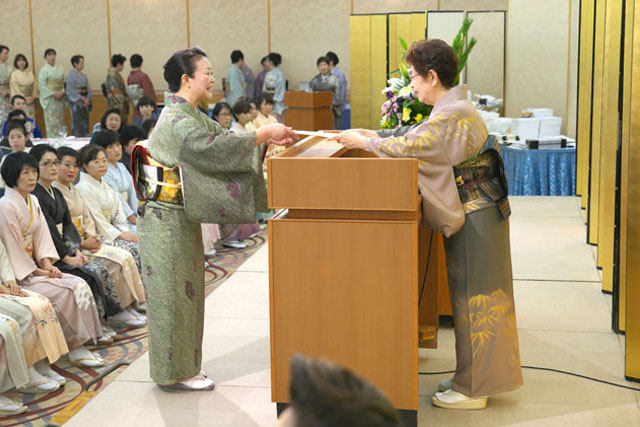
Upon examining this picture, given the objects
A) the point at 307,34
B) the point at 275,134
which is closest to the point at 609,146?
the point at 275,134

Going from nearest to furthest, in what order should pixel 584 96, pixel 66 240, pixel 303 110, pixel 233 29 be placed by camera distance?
pixel 66 240 < pixel 584 96 < pixel 303 110 < pixel 233 29

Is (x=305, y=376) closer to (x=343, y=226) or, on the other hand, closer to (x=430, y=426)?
(x=343, y=226)

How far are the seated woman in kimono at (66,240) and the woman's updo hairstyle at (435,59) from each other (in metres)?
2.16

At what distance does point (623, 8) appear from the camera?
3.47 m

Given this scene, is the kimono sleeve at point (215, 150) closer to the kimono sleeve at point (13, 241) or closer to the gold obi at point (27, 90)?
the kimono sleeve at point (13, 241)

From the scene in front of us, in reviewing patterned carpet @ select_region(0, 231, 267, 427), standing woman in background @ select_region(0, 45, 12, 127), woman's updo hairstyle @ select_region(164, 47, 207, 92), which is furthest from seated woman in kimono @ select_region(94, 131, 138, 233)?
standing woman in background @ select_region(0, 45, 12, 127)

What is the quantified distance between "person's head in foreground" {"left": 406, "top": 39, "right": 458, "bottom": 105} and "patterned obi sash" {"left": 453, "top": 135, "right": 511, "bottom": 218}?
9.6 inches

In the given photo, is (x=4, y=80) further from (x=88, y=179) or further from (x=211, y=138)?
(x=211, y=138)

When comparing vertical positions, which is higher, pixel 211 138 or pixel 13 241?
pixel 211 138

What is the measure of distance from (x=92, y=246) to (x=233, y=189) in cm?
173

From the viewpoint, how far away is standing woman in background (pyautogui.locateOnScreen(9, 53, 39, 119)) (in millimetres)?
13117

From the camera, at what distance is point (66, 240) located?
4215mm

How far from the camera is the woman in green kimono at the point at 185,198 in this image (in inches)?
114

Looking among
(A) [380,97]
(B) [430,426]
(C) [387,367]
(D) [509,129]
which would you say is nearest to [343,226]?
(C) [387,367]
